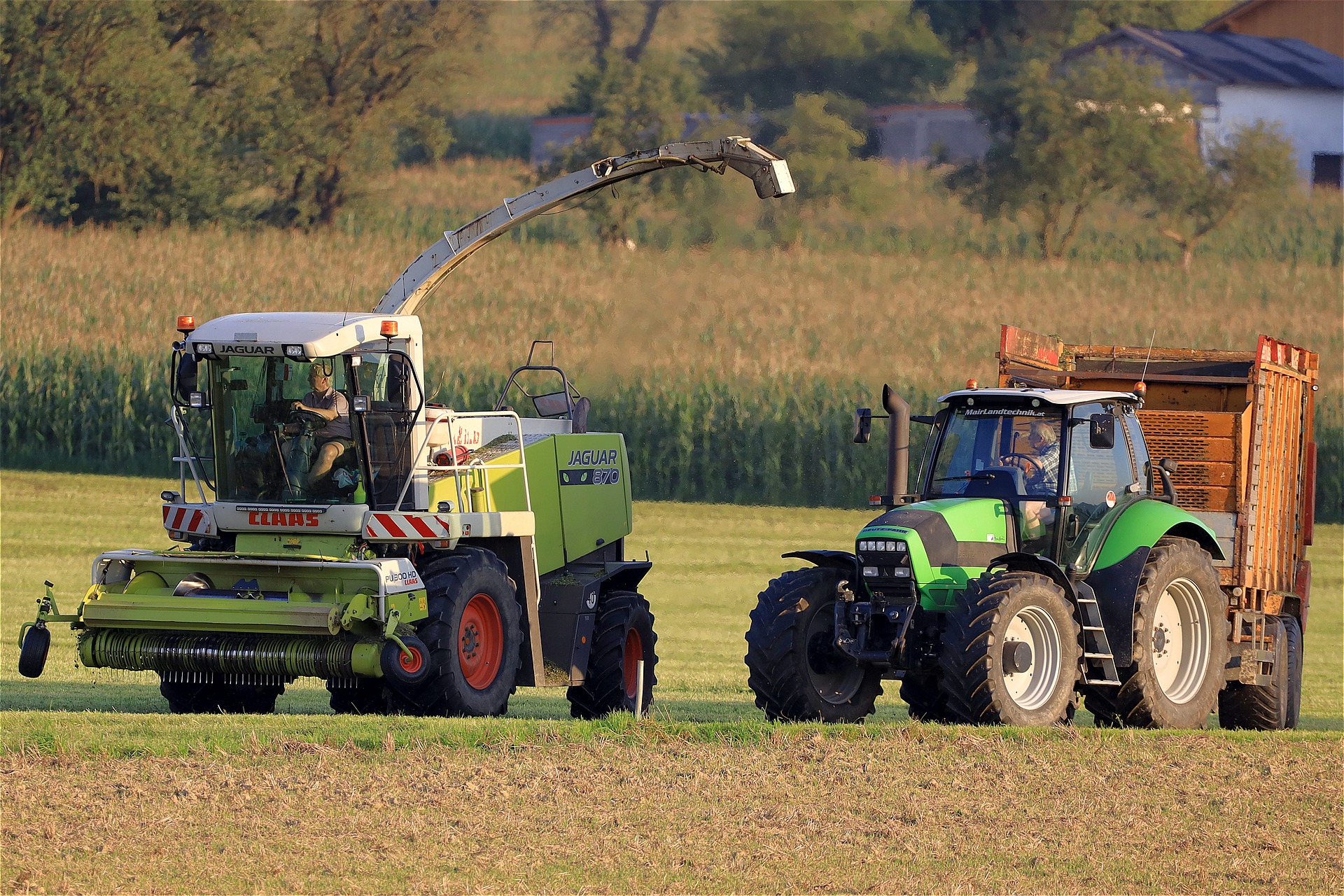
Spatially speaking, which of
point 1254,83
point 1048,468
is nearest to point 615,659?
point 1048,468

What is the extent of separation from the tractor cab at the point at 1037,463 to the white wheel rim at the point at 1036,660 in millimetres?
694

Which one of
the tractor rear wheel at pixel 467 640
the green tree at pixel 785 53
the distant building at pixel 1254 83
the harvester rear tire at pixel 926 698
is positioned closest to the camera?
the harvester rear tire at pixel 926 698

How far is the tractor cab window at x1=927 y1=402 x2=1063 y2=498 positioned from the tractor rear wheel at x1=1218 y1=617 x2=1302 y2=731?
3.26 metres

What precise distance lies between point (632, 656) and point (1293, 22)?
68.4m

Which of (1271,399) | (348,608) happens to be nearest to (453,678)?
(348,608)

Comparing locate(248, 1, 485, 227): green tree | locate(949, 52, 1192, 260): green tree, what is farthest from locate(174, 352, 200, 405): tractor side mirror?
locate(949, 52, 1192, 260): green tree

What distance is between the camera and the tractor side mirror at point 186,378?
1266cm

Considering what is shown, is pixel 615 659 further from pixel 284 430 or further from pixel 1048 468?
pixel 1048 468

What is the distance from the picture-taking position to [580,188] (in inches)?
574

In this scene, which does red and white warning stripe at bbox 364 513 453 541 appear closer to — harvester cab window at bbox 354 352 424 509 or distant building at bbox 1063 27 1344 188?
harvester cab window at bbox 354 352 424 509

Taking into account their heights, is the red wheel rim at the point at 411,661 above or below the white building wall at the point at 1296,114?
below

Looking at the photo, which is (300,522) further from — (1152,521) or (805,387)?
(805,387)

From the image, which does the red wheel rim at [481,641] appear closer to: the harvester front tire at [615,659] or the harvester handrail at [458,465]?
the harvester handrail at [458,465]

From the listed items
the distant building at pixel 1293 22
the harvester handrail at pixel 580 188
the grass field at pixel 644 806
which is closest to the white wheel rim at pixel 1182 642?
the grass field at pixel 644 806
